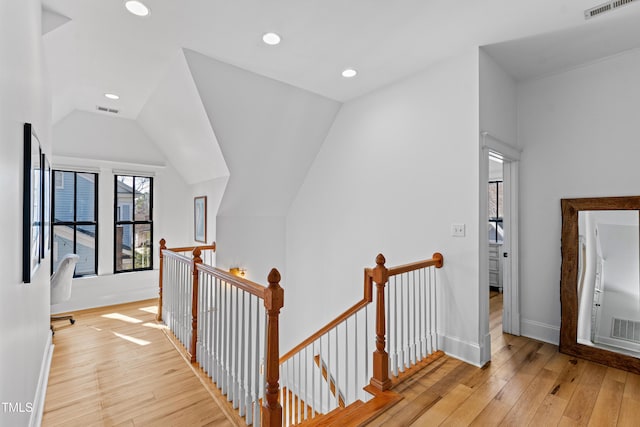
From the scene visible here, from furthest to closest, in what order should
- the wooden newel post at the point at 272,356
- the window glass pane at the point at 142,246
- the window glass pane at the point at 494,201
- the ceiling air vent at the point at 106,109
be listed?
the window glass pane at the point at 494,201 < the window glass pane at the point at 142,246 < the ceiling air vent at the point at 106,109 < the wooden newel post at the point at 272,356

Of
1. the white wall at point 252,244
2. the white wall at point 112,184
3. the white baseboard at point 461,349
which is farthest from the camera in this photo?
the white wall at point 252,244

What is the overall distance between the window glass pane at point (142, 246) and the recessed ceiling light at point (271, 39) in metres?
4.20

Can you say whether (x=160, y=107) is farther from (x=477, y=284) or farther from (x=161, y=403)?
(x=477, y=284)

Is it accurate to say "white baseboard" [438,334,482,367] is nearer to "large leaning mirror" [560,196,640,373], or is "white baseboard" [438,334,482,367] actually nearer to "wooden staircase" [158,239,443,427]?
"wooden staircase" [158,239,443,427]

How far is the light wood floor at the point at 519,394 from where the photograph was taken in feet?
6.72

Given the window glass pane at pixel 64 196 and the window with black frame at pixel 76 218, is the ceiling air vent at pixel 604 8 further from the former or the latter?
the window glass pane at pixel 64 196

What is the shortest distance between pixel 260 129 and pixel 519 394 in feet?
12.4

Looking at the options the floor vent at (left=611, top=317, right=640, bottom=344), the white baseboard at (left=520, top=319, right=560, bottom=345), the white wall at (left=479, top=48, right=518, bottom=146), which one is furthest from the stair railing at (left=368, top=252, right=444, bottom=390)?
the floor vent at (left=611, top=317, right=640, bottom=344)

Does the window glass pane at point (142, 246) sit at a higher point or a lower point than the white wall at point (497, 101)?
lower

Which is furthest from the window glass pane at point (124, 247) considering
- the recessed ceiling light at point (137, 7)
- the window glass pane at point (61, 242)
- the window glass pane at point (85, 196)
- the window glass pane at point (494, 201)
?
the window glass pane at point (494, 201)

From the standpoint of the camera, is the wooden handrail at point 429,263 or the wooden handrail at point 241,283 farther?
the wooden handrail at point 429,263

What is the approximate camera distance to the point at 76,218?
4875mm

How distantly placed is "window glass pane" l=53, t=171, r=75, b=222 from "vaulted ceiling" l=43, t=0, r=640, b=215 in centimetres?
94

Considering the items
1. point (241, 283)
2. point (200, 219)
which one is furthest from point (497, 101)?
point (200, 219)
